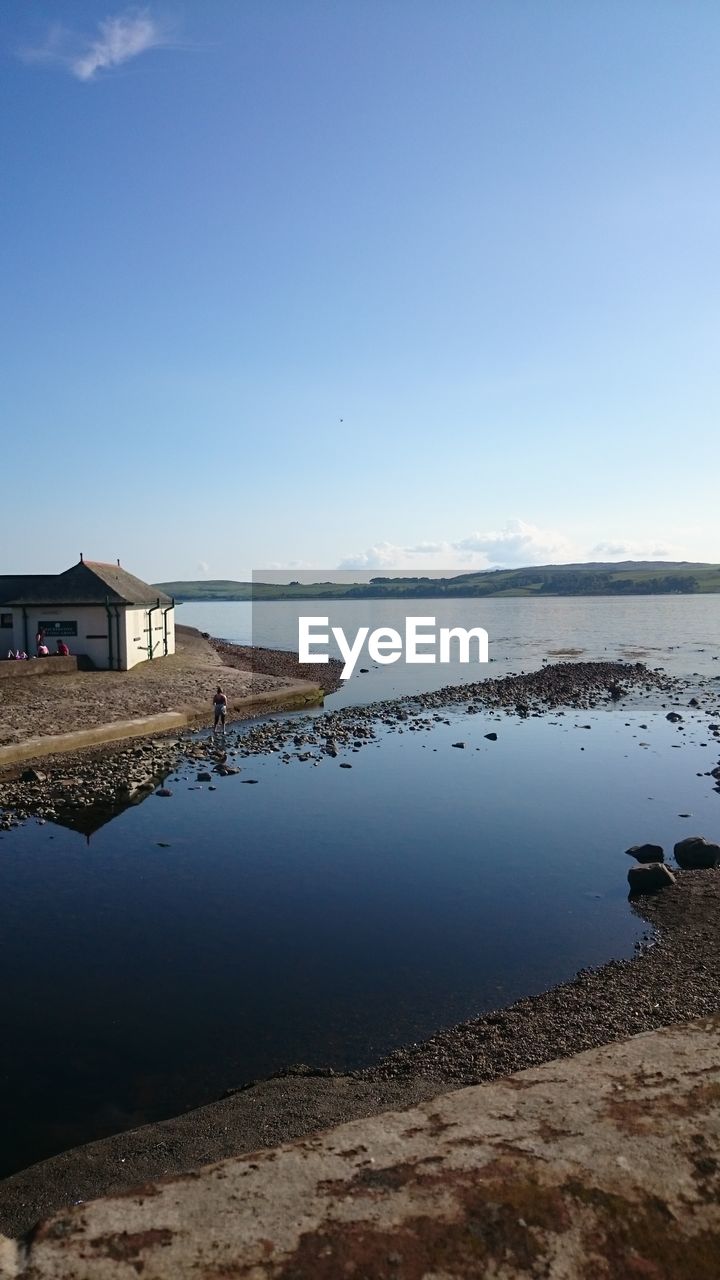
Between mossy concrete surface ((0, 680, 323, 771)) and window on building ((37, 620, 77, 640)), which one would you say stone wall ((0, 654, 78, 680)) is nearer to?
window on building ((37, 620, 77, 640))

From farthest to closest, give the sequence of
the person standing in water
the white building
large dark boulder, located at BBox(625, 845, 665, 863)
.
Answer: the white building < the person standing in water < large dark boulder, located at BBox(625, 845, 665, 863)

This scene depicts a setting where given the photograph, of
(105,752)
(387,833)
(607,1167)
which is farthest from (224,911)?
(105,752)

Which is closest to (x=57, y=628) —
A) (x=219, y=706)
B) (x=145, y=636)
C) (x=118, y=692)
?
(x=145, y=636)

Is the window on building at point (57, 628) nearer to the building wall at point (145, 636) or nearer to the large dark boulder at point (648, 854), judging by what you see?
the building wall at point (145, 636)

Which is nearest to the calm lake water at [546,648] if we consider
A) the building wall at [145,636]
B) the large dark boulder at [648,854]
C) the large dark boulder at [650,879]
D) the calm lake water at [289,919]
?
the building wall at [145,636]

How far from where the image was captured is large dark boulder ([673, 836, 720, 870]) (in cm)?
1791

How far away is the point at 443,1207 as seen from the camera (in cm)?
517

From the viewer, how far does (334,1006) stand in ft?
38.5

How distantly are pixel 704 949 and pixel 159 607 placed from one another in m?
41.4

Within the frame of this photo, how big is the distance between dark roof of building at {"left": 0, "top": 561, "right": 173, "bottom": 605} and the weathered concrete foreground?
3833 cm

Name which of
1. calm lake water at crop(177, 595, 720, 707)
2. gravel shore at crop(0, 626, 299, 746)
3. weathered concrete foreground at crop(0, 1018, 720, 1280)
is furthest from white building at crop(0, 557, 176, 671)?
weathered concrete foreground at crop(0, 1018, 720, 1280)

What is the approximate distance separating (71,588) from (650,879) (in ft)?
116

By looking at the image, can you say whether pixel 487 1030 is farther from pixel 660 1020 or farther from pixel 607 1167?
pixel 607 1167

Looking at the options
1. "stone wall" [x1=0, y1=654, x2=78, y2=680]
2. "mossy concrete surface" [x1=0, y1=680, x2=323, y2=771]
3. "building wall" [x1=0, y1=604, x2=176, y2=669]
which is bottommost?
"mossy concrete surface" [x1=0, y1=680, x2=323, y2=771]
